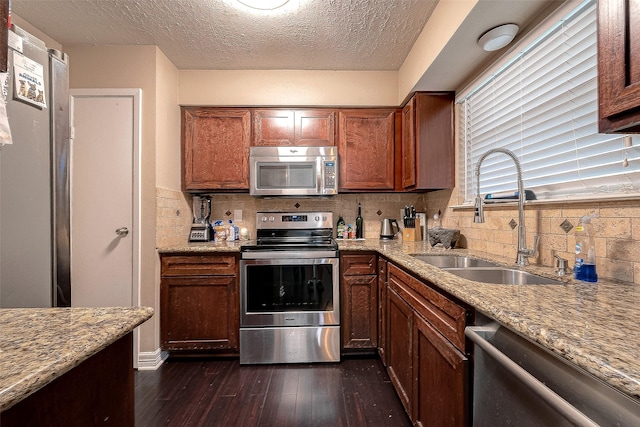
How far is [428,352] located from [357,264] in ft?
3.48

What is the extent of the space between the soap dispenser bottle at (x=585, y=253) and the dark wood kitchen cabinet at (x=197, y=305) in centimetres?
203

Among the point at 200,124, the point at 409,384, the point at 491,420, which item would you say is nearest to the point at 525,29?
the point at 491,420

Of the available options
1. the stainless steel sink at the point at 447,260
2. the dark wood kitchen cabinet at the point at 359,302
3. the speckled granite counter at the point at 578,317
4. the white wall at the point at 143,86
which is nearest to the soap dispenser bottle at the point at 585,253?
the speckled granite counter at the point at 578,317

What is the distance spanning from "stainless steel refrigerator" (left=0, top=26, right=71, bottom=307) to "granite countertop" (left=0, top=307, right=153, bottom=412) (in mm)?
286

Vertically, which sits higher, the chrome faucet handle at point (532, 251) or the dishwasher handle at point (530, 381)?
the chrome faucet handle at point (532, 251)

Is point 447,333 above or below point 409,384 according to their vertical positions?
above

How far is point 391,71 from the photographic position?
2.66 m

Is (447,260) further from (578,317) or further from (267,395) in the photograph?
(267,395)

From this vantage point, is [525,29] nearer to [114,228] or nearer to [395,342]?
[395,342]

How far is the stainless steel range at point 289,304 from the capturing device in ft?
7.25

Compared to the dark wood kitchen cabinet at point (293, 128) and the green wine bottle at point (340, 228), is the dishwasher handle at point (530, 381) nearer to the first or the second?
the green wine bottle at point (340, 228)

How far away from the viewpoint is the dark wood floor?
1616 millimetres

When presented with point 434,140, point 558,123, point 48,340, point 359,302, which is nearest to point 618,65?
point 558,123

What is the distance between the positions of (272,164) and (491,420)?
219 centimetres
